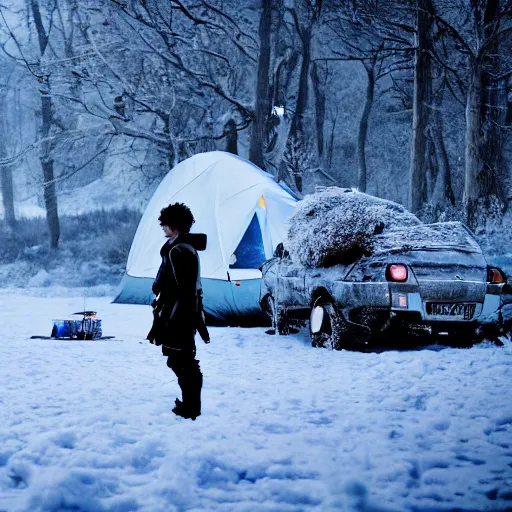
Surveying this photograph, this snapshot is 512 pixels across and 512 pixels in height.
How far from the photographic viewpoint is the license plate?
7746 mm

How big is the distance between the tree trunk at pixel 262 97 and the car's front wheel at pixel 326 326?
10690 millimetres

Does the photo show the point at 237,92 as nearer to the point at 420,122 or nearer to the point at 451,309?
the point at 420,122

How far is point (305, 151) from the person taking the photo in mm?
25031

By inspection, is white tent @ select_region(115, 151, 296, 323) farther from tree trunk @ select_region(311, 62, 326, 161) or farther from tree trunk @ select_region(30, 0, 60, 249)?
tree trunk @ select_region(311, 62, 326, 161)

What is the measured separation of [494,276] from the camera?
8055 mm

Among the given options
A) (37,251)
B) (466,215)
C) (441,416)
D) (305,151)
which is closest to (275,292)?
(441,416)

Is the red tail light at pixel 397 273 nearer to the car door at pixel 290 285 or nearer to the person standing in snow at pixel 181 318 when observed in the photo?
the car door at pixel 290 285

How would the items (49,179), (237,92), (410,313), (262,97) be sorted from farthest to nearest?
(49,179)
(237,92)
(262,97)
(410,313)

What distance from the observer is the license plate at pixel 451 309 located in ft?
25.4

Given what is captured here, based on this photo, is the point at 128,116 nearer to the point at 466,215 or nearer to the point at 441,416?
the point at 466,215

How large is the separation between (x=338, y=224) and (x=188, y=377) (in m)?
4.40

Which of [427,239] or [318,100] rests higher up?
[318,100]

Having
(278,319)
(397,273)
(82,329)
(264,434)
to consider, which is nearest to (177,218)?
(264,434)

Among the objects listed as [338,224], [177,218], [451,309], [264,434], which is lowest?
[264,434]
